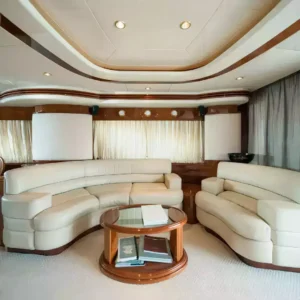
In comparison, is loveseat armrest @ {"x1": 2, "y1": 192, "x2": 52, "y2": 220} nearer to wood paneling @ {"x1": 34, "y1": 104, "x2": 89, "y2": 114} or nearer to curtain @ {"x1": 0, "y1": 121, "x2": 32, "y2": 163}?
wood paneling @ {"x1": 34, "y1": 104, "x2": 89, "y2": 114}

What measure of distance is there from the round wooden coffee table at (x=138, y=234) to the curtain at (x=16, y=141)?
10.6 ft

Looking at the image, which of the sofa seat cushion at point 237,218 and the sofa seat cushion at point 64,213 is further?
the sofa seat cushion at point 64,213

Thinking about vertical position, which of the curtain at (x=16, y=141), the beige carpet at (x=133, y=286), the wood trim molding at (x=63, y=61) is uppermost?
the wood trim molding at (x=63, y=61)

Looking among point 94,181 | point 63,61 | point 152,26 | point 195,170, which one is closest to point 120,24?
point 152,26

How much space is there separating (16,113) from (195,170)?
13.8 ft

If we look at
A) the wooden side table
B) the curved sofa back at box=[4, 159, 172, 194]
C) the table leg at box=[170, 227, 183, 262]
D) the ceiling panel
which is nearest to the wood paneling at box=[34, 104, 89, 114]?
the curved sofa back at box=[4, 159, 172, 194]

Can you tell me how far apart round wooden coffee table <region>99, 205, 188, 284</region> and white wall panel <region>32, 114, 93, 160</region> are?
2232 millimetres

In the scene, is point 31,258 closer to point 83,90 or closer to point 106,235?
point 106,235

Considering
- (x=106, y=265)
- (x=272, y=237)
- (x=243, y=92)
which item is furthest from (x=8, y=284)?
(x=243, y=92)

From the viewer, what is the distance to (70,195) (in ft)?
10.3

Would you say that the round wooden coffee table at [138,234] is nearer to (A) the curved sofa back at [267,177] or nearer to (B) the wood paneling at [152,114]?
(A) the curved sofa back at [267,177]

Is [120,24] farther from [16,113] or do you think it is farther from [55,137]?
[16,113]

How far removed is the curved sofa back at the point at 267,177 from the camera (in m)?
2.33

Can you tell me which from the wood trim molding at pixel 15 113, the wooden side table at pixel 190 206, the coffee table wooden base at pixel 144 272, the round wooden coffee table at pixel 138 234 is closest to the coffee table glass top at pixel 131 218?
the round wooden coffee table at pixel 138 234
